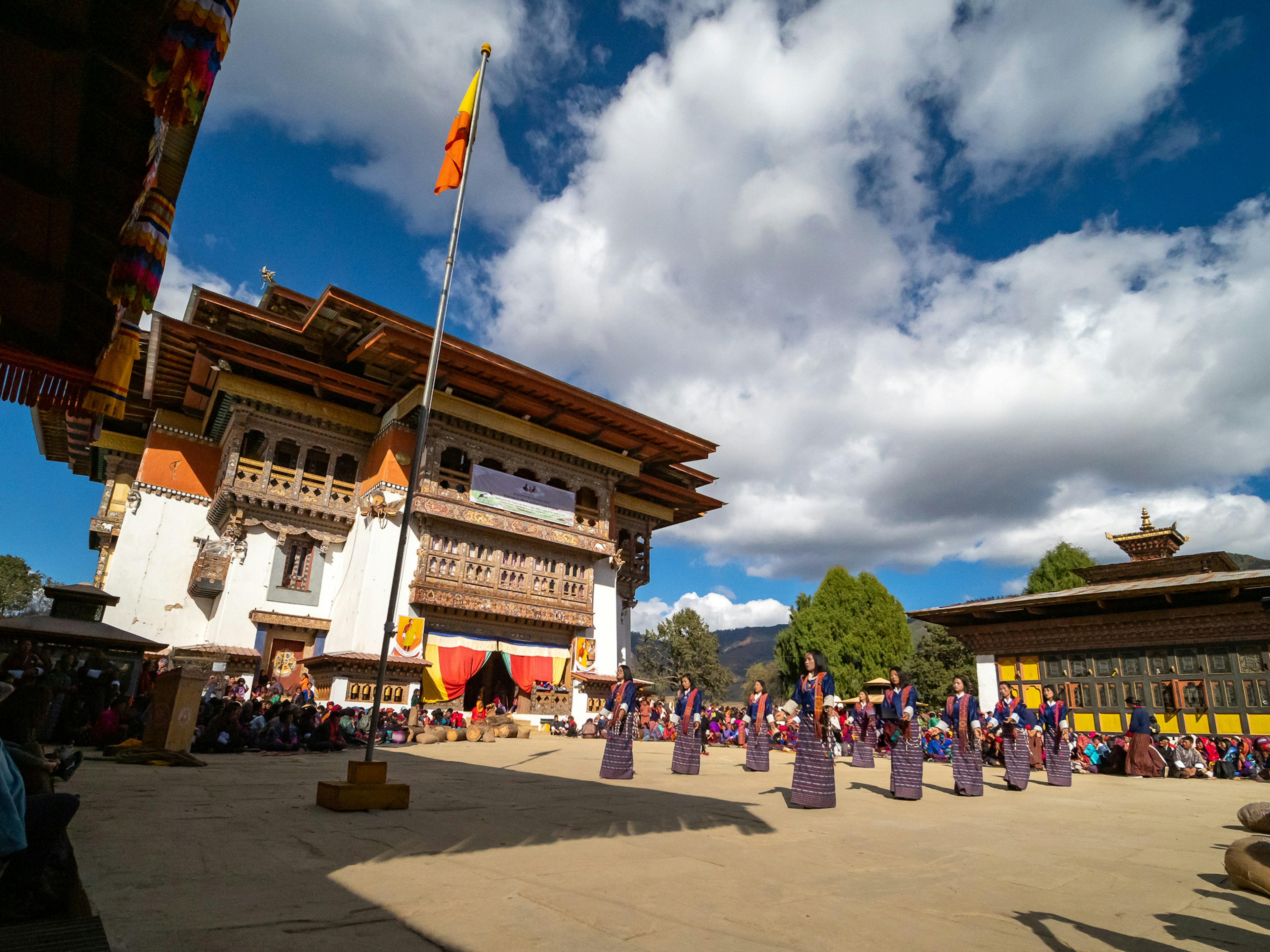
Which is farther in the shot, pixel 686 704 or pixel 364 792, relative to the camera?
pixel 686 704

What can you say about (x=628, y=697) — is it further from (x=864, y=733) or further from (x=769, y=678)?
(x=769, y=678)

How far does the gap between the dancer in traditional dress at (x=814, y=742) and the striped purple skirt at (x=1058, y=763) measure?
7228 millimetres

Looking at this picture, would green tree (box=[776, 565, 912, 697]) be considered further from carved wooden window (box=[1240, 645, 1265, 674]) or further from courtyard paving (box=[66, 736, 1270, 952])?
courtyard paving (box=[66, 736, 1270, 952])

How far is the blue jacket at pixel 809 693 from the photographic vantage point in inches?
320

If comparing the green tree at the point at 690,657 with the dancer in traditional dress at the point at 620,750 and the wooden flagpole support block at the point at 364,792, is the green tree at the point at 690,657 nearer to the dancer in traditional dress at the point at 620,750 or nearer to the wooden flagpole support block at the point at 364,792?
the dancer in traditional dress at the point at 620,750

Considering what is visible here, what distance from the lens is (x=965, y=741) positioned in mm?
9852

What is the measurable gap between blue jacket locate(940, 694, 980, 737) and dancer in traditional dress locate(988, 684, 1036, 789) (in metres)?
1.60

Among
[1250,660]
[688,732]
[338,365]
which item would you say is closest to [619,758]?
[688,732]

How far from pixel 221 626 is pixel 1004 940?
22.6m

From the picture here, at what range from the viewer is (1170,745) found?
1644 cm

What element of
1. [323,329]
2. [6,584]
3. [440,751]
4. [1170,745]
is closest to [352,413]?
[323,329]

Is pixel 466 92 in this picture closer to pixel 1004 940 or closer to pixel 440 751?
pixel 1004 940

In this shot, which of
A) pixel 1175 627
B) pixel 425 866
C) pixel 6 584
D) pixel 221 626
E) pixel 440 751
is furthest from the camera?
pixel 6 584

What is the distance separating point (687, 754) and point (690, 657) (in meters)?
46.6
